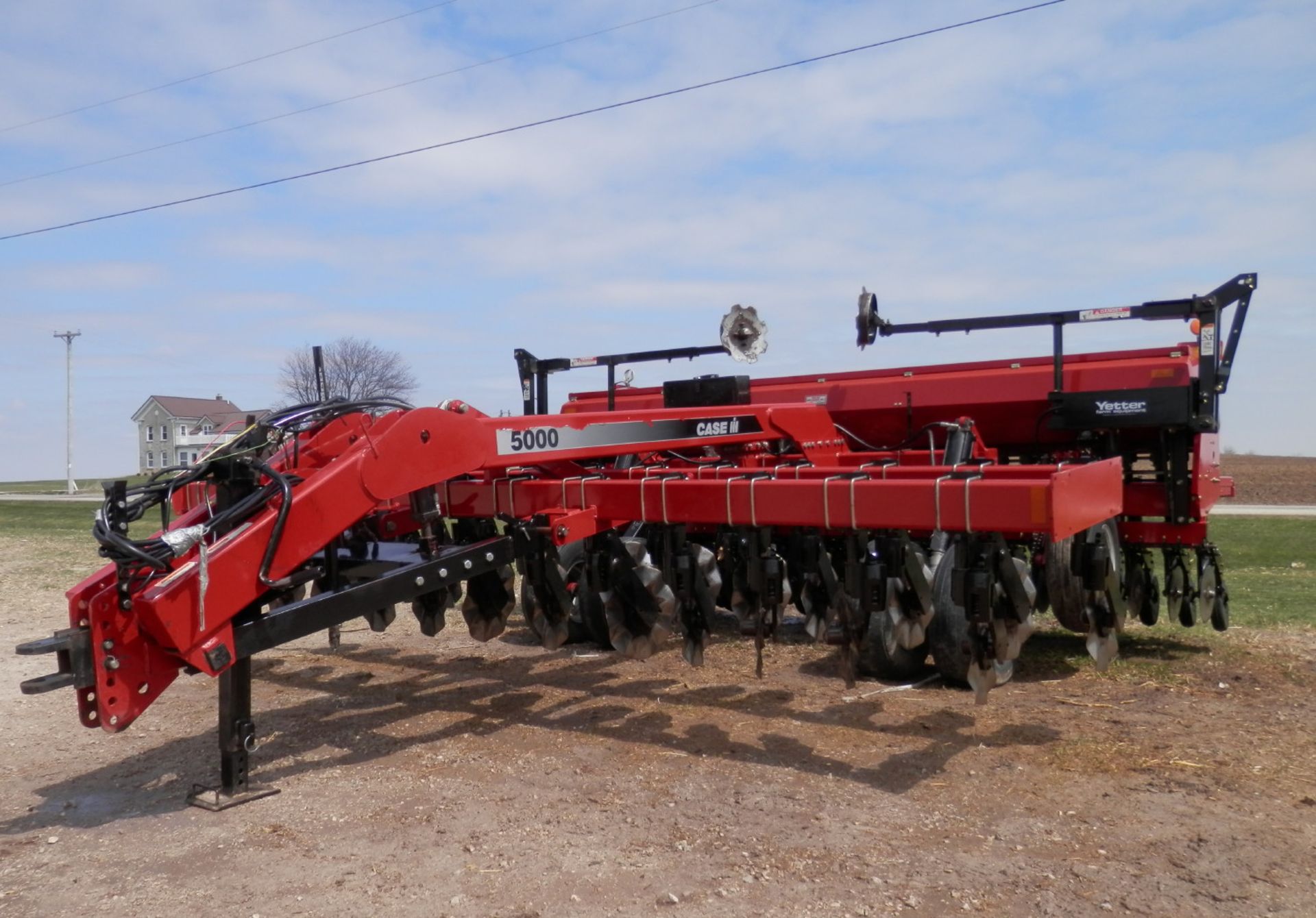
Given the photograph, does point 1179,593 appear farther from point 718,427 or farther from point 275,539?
point 275,539

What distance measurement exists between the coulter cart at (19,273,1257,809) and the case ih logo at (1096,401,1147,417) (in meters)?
0.02

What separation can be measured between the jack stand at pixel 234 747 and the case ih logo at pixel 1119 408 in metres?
4.80

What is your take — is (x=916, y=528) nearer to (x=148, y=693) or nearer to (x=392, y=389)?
(x=148, y=693)

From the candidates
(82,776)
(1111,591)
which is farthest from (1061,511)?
(82,776)

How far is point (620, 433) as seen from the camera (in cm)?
571

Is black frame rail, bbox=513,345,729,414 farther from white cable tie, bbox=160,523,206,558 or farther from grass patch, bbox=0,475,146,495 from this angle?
grass patch, bbox=0,475,146,495

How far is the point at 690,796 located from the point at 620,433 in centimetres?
190

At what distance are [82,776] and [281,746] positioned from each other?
2.85 feet

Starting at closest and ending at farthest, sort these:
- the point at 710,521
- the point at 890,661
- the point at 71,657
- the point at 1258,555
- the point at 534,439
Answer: the point at 71,657 < the point at 710,521 < the point at 534,439 < the point at 890,661 < the point at 1258,555

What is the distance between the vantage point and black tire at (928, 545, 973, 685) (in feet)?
18.7

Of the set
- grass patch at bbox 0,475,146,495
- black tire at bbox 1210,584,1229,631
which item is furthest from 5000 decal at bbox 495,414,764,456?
grass patch at bbox 0,475,146,495

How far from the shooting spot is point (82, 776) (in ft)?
16.8

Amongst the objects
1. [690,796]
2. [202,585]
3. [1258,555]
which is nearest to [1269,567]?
[1258,555]

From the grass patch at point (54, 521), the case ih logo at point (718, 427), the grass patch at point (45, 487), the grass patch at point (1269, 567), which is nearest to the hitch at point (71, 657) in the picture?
the case ih logo at point (718, 427)
